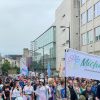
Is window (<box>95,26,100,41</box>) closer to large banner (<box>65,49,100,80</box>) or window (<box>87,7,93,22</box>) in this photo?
window (<box>87,7,93,22</box>)

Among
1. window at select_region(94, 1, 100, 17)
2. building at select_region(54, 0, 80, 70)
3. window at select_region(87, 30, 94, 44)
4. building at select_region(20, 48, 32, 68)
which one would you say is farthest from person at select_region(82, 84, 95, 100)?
building at select_region(54, 0, 80, 70)

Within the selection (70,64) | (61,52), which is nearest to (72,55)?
(70,64)

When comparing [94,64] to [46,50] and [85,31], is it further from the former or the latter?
[46,50]

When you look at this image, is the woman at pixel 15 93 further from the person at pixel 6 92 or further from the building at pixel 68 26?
the building at pixel 68 26

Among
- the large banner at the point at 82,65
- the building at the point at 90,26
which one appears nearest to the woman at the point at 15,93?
the large banner at the point at 82,65

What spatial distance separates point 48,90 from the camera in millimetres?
18359

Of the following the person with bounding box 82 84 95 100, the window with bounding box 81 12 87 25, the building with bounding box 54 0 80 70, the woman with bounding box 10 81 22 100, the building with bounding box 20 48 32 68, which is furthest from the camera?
the building with bounding box 54 0 80 70

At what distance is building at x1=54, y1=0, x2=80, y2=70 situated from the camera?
69.5 meters

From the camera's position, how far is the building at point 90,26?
183 feet

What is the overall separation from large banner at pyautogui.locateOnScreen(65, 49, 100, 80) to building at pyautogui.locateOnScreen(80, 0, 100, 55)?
42.3 meters

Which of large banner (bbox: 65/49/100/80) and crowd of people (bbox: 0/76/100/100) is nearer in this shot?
large banner (bbox: 65/49/100/80)

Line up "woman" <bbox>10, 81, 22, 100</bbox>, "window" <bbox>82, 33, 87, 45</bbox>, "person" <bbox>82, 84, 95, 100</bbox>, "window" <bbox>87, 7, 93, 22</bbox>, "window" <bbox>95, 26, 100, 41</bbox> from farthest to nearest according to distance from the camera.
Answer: "window" <bbox>82, 33, 87, 45</bbox>
"window" <bbox>87, 7, 93, 22</bbox>
"window" <bbox>95, 26, 100, 41</bbox>
"woman" <bbox>10, 81, 22, 100</bbox>
"person" <bbox>82, 84, 95, 100</bbox>

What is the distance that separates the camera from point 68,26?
71.9 m

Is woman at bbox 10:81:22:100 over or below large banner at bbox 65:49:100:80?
below
